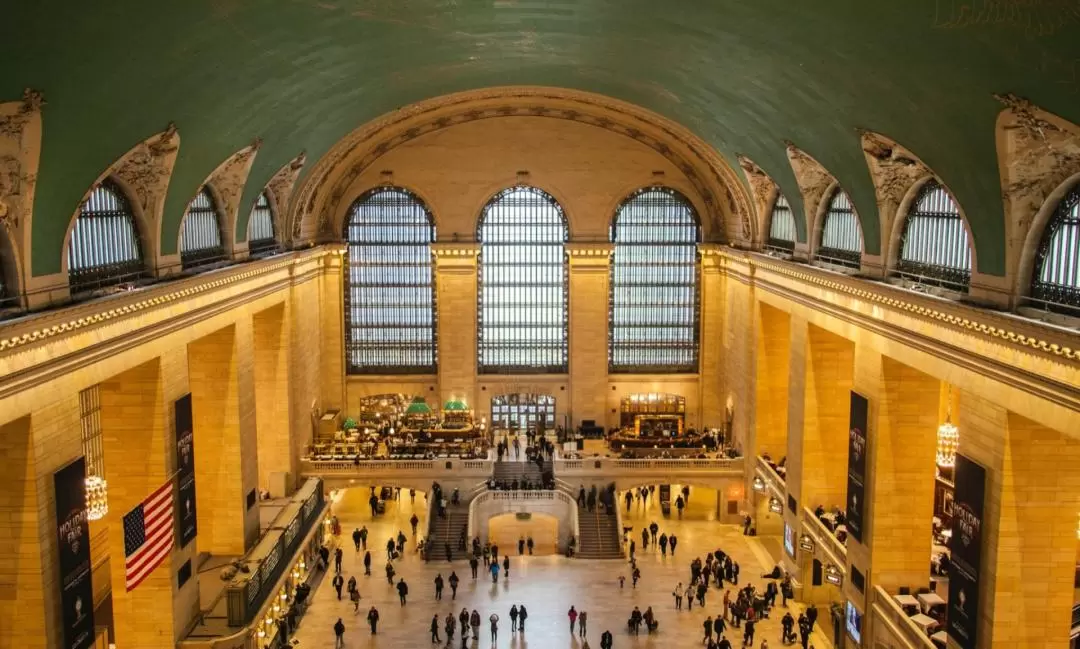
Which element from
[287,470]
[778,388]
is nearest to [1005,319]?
[778,388]

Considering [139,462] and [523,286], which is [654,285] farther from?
[139,462]

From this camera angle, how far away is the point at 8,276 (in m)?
16.4

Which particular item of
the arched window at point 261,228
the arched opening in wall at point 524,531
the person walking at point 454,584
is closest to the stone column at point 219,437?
the arched window at point 261,228

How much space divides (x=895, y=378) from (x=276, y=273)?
19571 mm

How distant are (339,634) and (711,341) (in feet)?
72.5

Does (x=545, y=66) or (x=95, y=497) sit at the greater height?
(x=545, y=66)

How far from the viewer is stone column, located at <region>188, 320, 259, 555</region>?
2773 cm

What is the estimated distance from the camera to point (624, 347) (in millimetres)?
44812

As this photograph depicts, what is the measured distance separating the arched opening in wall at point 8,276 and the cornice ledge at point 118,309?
0.70 meters

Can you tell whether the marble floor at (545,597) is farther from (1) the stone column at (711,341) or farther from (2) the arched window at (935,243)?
(2) the arched window at (935,243)

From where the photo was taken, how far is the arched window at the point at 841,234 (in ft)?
88.2

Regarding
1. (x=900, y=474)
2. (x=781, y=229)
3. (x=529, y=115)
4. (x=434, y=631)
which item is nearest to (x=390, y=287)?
(x=529, y=115)

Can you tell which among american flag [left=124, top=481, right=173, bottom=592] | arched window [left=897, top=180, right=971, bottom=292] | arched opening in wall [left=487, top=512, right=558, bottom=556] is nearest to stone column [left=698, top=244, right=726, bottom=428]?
arched opening in wall [left=487, top=512, right=558, bottom=556]

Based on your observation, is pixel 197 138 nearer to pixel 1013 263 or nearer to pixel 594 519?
pixel 1013 263
